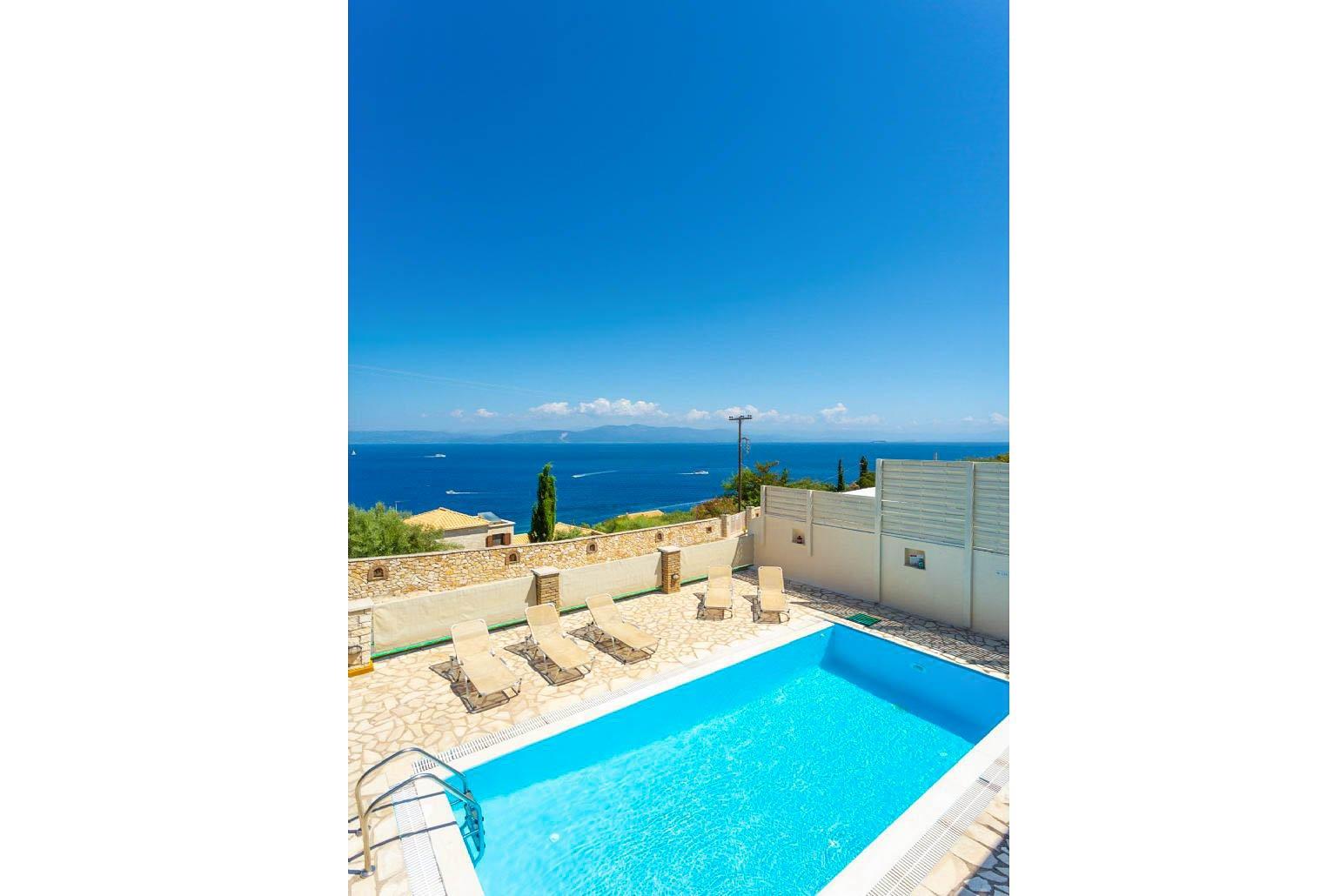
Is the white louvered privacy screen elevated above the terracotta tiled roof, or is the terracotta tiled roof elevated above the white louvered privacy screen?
the white louvered privacy screen

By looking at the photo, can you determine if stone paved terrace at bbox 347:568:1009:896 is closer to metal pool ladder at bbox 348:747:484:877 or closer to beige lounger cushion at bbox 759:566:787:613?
metal pool ladder at bbox 348:747:484:877

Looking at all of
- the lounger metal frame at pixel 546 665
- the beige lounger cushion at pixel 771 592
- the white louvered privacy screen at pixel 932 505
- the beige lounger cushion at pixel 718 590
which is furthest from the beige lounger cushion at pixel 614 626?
the white louvered privacy screen at pixel 932 505

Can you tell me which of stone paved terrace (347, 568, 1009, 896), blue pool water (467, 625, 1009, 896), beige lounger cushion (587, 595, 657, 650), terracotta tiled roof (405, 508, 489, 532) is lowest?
blue pool water (467, 625, 1009, 896)

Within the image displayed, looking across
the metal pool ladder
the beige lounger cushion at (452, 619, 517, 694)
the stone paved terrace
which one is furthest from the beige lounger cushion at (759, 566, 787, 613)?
the metal pool ladder

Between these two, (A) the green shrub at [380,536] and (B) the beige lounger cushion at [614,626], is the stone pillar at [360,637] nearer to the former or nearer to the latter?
(B) the beige lounger cushion at [614,626]

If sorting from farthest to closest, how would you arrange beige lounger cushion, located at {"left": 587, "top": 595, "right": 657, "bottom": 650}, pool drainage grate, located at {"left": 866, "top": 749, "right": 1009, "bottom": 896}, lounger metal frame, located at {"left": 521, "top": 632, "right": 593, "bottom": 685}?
beige lounger cushion, located at {"left": 587, "top": 595, "right": 657, "bottom": 650}
lounger metal frame, located at {"left": 521, "top": 632, "right": 593, "bottom": 685}
pool drainage grate, located at {"left": 866, "top": 749, "right": 1009, "bottom": 896}

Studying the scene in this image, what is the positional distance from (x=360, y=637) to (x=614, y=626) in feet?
12.0

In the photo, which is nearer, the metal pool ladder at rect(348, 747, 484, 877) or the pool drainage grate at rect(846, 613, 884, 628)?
the metal pool ladder at rect(348, 747, 484, 877)

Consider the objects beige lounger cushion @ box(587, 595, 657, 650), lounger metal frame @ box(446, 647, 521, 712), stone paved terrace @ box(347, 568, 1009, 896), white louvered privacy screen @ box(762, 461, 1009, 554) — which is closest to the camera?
stone paved terrace @ box(347, 568, 1009, 896)

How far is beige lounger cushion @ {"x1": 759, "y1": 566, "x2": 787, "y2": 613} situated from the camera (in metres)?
9.49

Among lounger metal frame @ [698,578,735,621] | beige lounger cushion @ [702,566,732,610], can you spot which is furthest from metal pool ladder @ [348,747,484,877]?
beige lounger cushion @ [702,566,732,610]

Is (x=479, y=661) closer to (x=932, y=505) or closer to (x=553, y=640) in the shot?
(x=553, y=640)

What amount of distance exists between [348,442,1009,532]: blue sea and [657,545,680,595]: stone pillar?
3987 centimetres
